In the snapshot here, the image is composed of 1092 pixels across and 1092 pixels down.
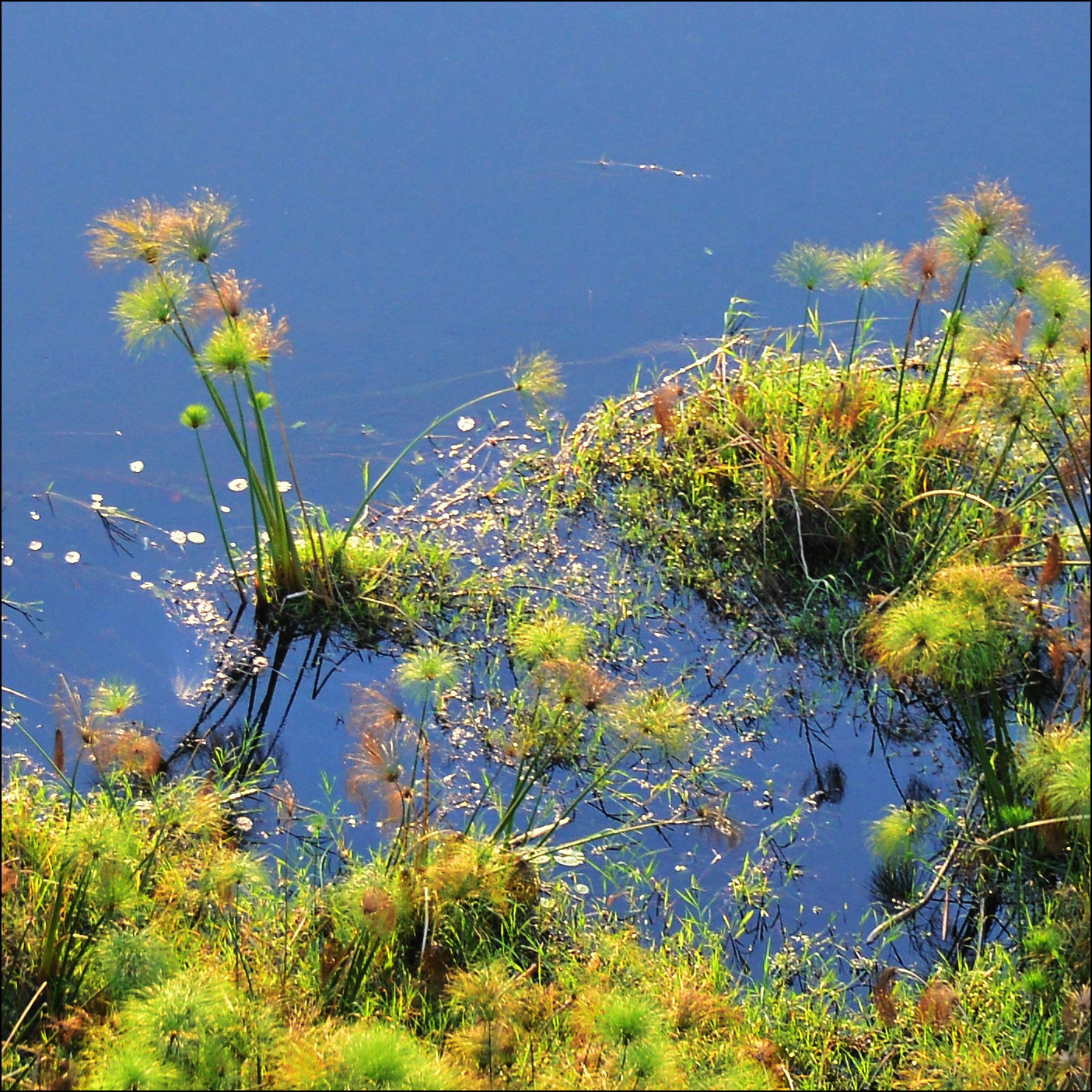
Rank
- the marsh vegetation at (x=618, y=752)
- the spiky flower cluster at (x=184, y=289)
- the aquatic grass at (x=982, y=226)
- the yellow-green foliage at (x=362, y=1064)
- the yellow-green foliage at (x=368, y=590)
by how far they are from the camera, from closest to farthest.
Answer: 1. the yellow-green foliage at (x=362, y=1064)
2. the marsh vegetation at (x=618, y=752)
3. the spiky flower cluster at (x=184, y=289)
4. the aquatic grass at (x=982, y=226)
5. the yellow-green foliage at (x=368, y=590)

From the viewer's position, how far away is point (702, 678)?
276 centimetres

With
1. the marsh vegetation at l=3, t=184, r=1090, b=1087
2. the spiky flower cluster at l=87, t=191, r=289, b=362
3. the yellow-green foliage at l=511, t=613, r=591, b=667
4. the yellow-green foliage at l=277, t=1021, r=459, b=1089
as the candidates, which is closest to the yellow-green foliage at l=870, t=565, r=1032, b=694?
the marsh vegetation at l=3, t=184, r=1090, b=1087

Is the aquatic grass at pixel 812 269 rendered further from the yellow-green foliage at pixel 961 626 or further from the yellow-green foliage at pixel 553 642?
the yellow-green foliage at pixel 553 642

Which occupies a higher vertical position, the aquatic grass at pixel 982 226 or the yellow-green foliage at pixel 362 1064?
the aquatic grass at pixel 982 226

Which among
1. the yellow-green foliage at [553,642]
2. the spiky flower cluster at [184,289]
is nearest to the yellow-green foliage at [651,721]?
the yellow-green foliage at [553,642]

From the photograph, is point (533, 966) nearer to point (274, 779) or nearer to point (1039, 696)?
point (274, 779)

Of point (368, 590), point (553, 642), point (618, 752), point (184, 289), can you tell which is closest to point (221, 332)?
point (184, 289)

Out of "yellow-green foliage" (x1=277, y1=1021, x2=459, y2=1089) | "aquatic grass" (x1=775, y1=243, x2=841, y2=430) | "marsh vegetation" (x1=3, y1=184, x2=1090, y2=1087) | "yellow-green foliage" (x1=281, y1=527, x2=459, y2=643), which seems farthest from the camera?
"aquatic grass" (x1=775, y1=243, x2=841, y2=430)

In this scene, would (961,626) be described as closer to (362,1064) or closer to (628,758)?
(628,758)

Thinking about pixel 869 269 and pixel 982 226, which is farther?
pixel 869 269

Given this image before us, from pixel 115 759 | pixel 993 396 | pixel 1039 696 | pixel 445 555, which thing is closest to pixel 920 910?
pixel 1039 696

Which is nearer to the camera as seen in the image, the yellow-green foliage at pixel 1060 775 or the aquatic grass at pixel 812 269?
the yellow-green foliage at pixel 1060 775

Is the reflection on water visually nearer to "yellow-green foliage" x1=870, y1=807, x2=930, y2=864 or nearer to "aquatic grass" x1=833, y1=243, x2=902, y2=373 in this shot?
"yellow-green foliage" x1=870, y1=807, x2=930, y2=864

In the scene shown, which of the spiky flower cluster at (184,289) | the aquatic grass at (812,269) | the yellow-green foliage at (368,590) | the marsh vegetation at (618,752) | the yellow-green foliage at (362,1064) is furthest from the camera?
the aquatic grass at (812,269)
